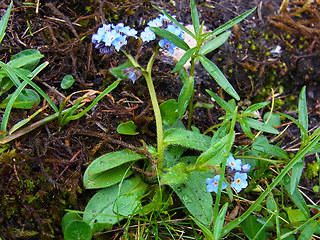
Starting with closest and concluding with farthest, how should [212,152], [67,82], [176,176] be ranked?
[212,152], [176,176], [67,82]

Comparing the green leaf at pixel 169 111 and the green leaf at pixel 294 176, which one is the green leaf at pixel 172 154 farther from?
the green leaf at pixel 294 176

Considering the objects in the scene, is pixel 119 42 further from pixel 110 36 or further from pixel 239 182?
pixel 239 182

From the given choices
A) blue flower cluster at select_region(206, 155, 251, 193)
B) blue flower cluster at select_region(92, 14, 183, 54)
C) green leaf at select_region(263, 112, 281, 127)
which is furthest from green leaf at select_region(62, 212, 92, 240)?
green leaf at select_region(263, 112, 281, 127)

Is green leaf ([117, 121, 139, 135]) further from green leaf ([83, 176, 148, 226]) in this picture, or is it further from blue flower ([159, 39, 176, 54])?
blue flower ([159, 39, 176, 54])

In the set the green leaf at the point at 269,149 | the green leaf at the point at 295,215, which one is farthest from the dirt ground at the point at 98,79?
the green leaf at the point at 269,149

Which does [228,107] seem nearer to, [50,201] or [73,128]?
[73,128]

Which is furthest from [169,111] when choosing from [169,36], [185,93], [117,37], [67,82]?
[67,82]
